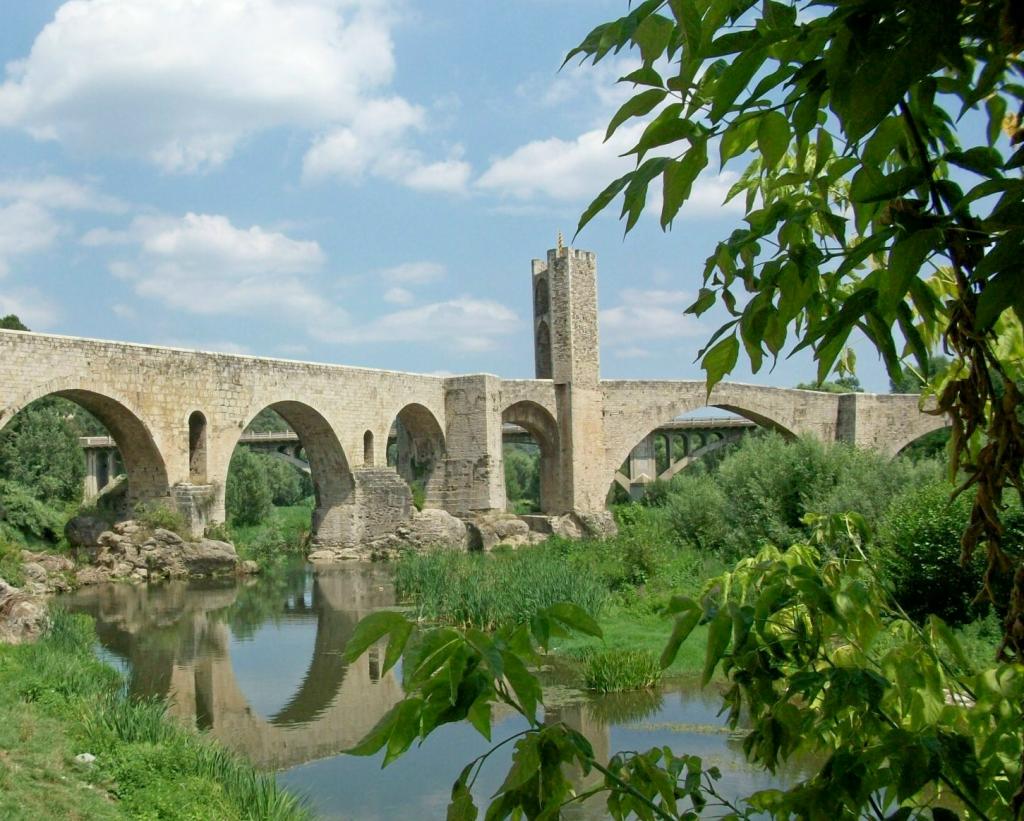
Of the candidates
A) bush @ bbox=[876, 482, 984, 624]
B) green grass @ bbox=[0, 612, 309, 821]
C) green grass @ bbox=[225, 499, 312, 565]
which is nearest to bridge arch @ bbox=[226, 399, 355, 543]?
green grass @ bbox=[225, 499, 312, 565]

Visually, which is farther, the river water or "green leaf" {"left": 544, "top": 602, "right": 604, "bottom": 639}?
the river water

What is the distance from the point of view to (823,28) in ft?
2.74

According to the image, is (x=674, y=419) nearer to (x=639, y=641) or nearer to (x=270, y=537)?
(x=270, y=537)

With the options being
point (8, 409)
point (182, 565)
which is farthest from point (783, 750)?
point (182, 565)

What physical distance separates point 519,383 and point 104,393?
35.2ft

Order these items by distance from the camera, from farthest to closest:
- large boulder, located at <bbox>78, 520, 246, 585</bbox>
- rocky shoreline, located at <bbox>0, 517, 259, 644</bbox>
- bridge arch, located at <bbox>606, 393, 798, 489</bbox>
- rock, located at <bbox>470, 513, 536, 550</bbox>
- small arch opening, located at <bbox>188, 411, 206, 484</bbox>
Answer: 1. bridge arch, located at <bbox>606, 393, 798, 489</bbox>
2. rock, located at <bbox>470, 513, 536, 550</bbox>
3. small arch opening, located at <bbox>188, 411, 206, 484</bbox>
4. large boulder, located at <bbox>78, 520, 246, 585</bbox>
5. rocky shoreline, located at <bbox>0, 517, 259, 644</bbox>

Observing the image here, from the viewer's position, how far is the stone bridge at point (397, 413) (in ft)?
56.5

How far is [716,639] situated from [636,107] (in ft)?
2.00

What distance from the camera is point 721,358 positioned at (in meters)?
1.19

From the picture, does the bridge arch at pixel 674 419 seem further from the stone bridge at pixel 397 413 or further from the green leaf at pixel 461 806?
the green leaf at pixel 461 806

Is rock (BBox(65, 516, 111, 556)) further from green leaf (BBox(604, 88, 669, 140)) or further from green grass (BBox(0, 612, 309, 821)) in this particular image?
green leaf (BBox(604, 88, 669, 140))

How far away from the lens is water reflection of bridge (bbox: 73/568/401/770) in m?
8.50

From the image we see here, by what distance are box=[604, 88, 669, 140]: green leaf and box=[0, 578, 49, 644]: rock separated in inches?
390

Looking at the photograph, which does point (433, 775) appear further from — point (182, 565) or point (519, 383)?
point (519, 383)
